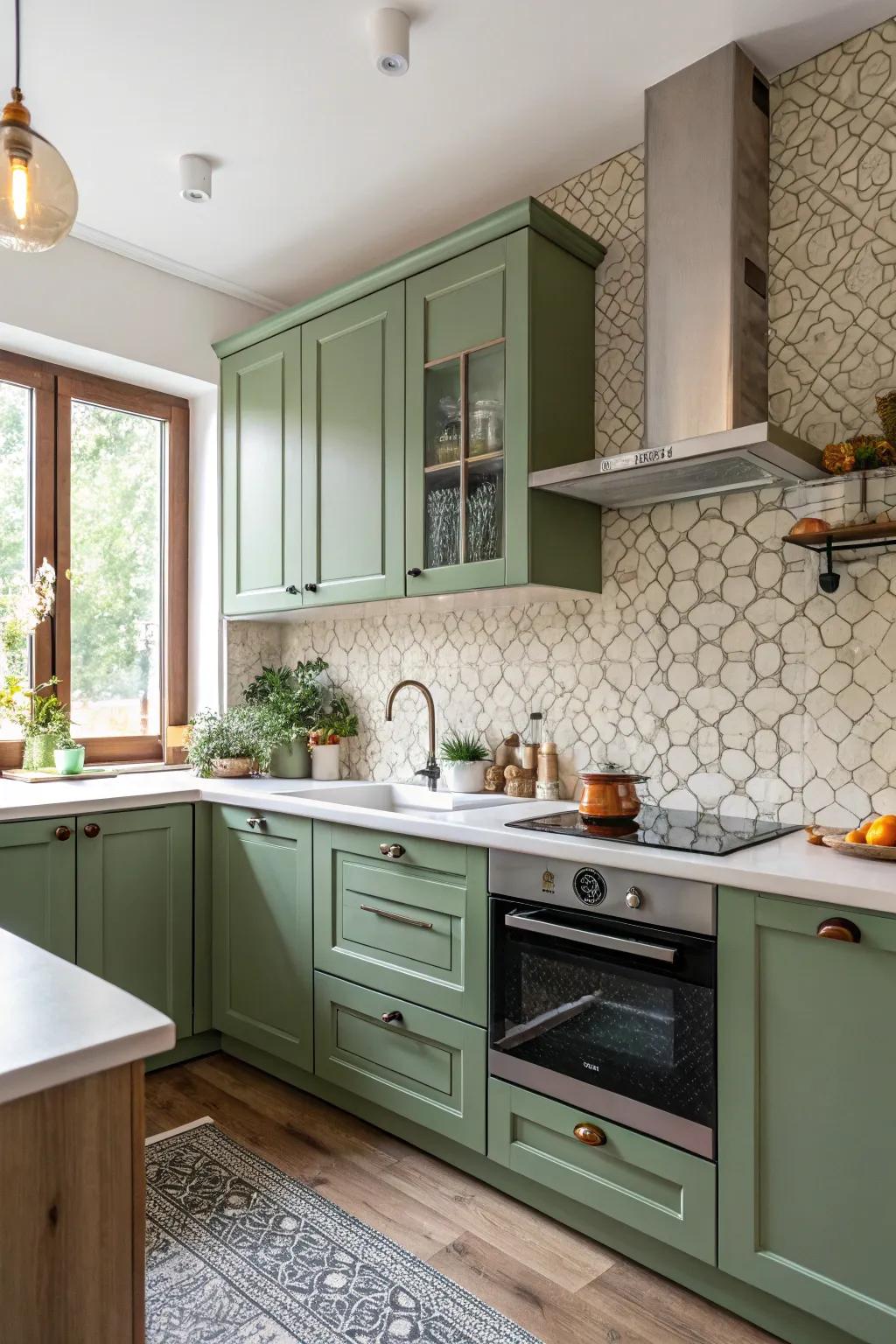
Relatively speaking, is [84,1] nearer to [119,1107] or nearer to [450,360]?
[450,360]

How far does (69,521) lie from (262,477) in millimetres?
743

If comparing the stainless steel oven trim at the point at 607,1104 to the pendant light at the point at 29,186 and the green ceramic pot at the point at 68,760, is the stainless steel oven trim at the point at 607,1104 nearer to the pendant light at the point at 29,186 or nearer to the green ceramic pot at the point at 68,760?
the green ceramic pot at the point at 68,760

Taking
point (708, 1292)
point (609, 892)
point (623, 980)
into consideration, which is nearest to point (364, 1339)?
point (708, 1292)

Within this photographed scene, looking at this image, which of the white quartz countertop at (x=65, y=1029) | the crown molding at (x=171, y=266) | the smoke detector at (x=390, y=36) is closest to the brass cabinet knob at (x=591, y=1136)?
the white quartz countertop at (x=65, y=1029)

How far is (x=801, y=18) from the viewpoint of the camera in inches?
83.7

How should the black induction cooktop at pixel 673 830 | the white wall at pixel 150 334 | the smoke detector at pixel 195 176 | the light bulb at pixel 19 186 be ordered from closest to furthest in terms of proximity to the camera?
the light bulb at pixel 19 186
the black induction cooktop at pixel 673 830
the smoke detector at pixel 195 176
the white wall at pixel 150 334

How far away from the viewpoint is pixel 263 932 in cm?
285

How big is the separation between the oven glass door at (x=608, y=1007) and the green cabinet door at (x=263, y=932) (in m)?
0.76

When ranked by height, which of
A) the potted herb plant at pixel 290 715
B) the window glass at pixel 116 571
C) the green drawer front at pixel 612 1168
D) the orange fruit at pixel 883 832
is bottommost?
the green drawer front at pixel 612 1168

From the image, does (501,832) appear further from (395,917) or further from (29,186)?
(29,186)

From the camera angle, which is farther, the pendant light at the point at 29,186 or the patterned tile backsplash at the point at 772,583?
the patterned tile backsplash at the point at 772,583

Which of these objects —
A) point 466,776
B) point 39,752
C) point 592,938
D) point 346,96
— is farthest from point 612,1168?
point 346,96

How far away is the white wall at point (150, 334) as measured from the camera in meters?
3.10

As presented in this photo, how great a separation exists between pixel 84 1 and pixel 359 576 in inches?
62.6
